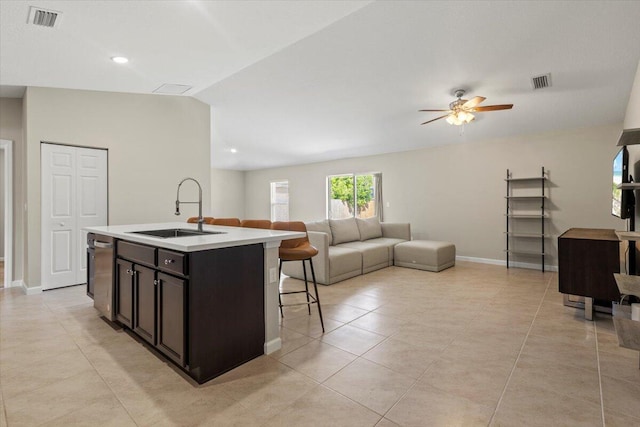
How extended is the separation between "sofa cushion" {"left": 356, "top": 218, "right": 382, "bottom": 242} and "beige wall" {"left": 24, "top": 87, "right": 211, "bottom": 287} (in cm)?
287

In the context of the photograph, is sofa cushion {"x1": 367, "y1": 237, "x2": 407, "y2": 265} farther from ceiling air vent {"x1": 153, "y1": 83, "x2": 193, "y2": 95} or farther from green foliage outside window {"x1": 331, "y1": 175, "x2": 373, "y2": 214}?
ceiling air vent {"x1": 153, "y1": 83, "x2": 193, "y2": 95}

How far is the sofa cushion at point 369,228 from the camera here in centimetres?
607

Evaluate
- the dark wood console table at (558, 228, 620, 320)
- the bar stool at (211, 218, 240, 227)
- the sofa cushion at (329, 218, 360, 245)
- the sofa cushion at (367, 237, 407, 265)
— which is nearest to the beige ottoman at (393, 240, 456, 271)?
the sofa cushion at (367, 237, 407, 265)

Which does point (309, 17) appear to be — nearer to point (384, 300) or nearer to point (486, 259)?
point (384, 300)

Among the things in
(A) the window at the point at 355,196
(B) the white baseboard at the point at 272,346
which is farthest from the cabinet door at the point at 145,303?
(A) the window at the point at 355,196

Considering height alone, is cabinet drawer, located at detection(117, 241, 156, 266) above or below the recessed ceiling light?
below

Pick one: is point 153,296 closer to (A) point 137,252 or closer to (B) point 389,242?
(A) point 137,252

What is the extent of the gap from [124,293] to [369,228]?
4491mm

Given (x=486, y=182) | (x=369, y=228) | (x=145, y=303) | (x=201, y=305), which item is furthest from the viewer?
(x=369, y=228)

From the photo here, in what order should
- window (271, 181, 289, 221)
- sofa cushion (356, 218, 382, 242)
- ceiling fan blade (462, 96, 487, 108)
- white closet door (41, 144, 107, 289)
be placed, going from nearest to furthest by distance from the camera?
ceiling fan blade (462, 96, 487, 108)
white closet door (41, 144, 107, 289)
sofa cushion (356, 218, 382, 242)
window (271, 181, 289, 221)

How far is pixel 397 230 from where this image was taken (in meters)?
6.48

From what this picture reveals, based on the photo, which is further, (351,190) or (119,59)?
(351,190)

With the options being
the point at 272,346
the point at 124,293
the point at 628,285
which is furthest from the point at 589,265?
the point at 124,293

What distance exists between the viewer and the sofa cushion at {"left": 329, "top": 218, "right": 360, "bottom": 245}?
541cm
